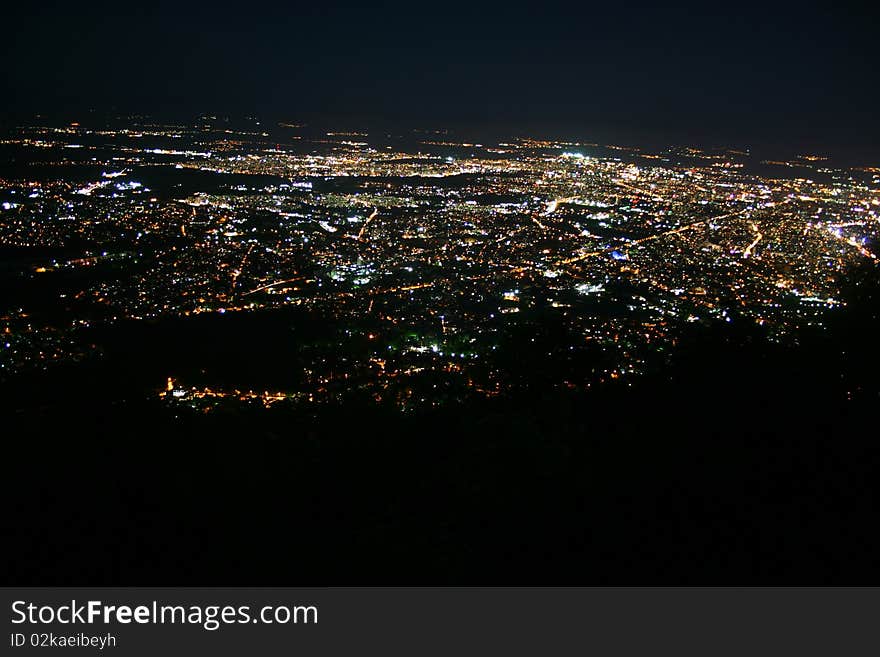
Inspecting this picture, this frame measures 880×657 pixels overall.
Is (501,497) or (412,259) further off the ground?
(412,259)

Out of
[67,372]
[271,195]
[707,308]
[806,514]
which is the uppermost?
[271,195]

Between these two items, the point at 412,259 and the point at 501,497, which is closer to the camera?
the point at 501,497

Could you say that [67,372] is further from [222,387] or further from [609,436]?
[609,436]

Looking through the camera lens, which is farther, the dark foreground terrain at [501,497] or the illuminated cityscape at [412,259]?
the illuminated cityscape at [412,259]

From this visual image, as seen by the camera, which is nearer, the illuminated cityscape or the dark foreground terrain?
the dark foreground terrain

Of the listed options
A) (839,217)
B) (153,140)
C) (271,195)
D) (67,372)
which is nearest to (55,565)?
(67,372)

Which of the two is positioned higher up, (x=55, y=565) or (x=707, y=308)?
(x=707, y=308)

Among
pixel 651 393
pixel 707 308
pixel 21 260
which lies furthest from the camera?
pixel 21 260

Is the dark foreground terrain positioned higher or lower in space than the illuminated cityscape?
lower
